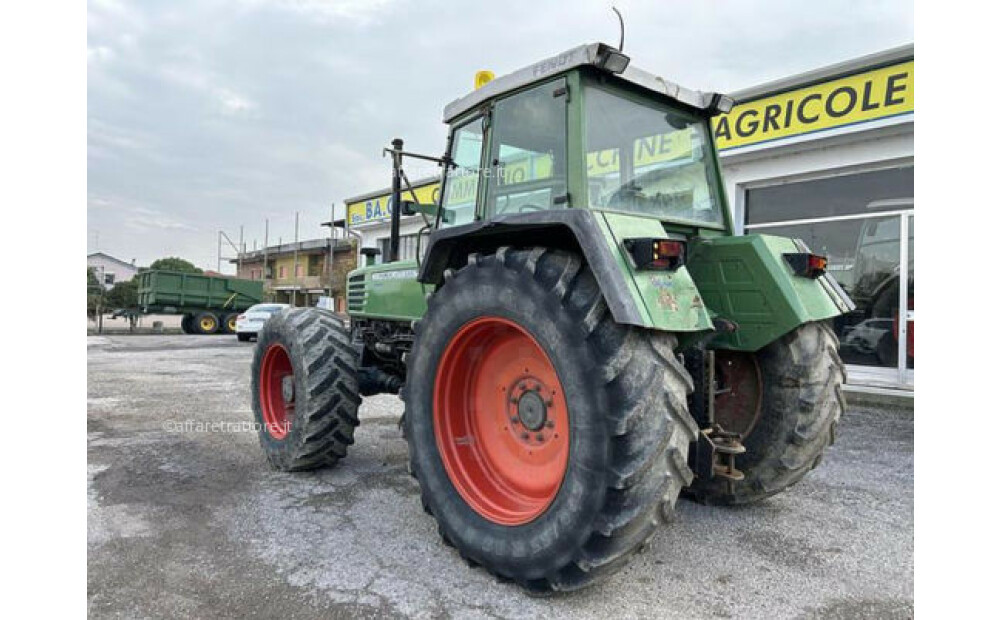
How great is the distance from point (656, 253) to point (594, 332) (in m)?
0.42

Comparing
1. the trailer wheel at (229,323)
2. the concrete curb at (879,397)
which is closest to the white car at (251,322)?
the trailer wheel at (229,323)

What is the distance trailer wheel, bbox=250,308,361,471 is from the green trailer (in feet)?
65.7

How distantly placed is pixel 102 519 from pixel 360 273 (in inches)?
96.7

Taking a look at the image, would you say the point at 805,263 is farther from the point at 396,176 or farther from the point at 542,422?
the point at 396,176

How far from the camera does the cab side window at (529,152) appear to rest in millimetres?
2939

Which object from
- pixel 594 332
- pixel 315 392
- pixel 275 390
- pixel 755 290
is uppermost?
pixel 755 290

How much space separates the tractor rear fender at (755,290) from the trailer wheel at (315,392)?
2466 millimetres

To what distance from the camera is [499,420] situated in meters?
3.18

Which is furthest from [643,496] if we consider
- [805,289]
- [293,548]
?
[293,548]

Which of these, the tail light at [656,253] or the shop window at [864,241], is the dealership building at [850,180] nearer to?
the shop window at [864,241]

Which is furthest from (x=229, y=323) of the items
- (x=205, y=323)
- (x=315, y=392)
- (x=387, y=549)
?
(x=387, y=549)

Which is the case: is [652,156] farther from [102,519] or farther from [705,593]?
[102,519]

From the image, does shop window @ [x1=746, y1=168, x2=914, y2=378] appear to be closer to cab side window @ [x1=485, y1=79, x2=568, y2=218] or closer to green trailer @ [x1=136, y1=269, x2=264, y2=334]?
cab side window @ [x1=485, y1=79, x2=568, y2=218]

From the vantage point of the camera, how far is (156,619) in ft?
7.83
